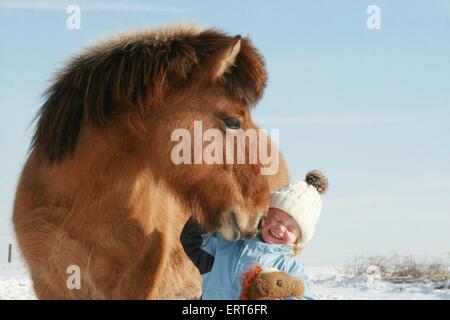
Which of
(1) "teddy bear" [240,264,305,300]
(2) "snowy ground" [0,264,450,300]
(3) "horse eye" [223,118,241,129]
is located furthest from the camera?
(2) "snowy ground" [0,264,450,300]

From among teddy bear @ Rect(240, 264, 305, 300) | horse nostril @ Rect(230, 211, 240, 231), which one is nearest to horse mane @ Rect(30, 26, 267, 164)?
horse nostril @ Rect(230, 211, 240, 231)

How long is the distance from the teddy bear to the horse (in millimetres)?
414

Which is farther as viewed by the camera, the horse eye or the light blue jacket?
the horse eye

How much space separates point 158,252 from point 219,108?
1.19 metres

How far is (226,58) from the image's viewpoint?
4.27 meters

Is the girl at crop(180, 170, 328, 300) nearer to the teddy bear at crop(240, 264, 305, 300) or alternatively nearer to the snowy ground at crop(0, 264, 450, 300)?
the teddy bear at crop(240, 264, 305, 300)

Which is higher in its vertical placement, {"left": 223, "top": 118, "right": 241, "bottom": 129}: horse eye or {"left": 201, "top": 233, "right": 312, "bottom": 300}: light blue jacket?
{"left": 223, "top": 118, "right": 241, "bottom": 129}: horse eye

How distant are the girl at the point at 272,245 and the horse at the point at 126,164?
0.10 meters

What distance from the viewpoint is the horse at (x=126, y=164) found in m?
4.28

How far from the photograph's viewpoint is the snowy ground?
5660 millimetres

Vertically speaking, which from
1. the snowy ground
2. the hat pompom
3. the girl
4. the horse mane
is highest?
the horse mane

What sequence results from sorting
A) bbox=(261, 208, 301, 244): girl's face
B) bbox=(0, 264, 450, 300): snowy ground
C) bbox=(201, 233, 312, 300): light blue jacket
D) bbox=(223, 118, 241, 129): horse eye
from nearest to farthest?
1. bbox=(201, 233, 312, 300): light blue jacket
2. bbox=(261, 208, 301, 244): girl's face
3. bbox=(223, 118, 241, 129): horse eye
4. bbox=(0, 264, 450, 300): snowy ground

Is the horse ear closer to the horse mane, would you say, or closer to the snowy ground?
the horse mane
